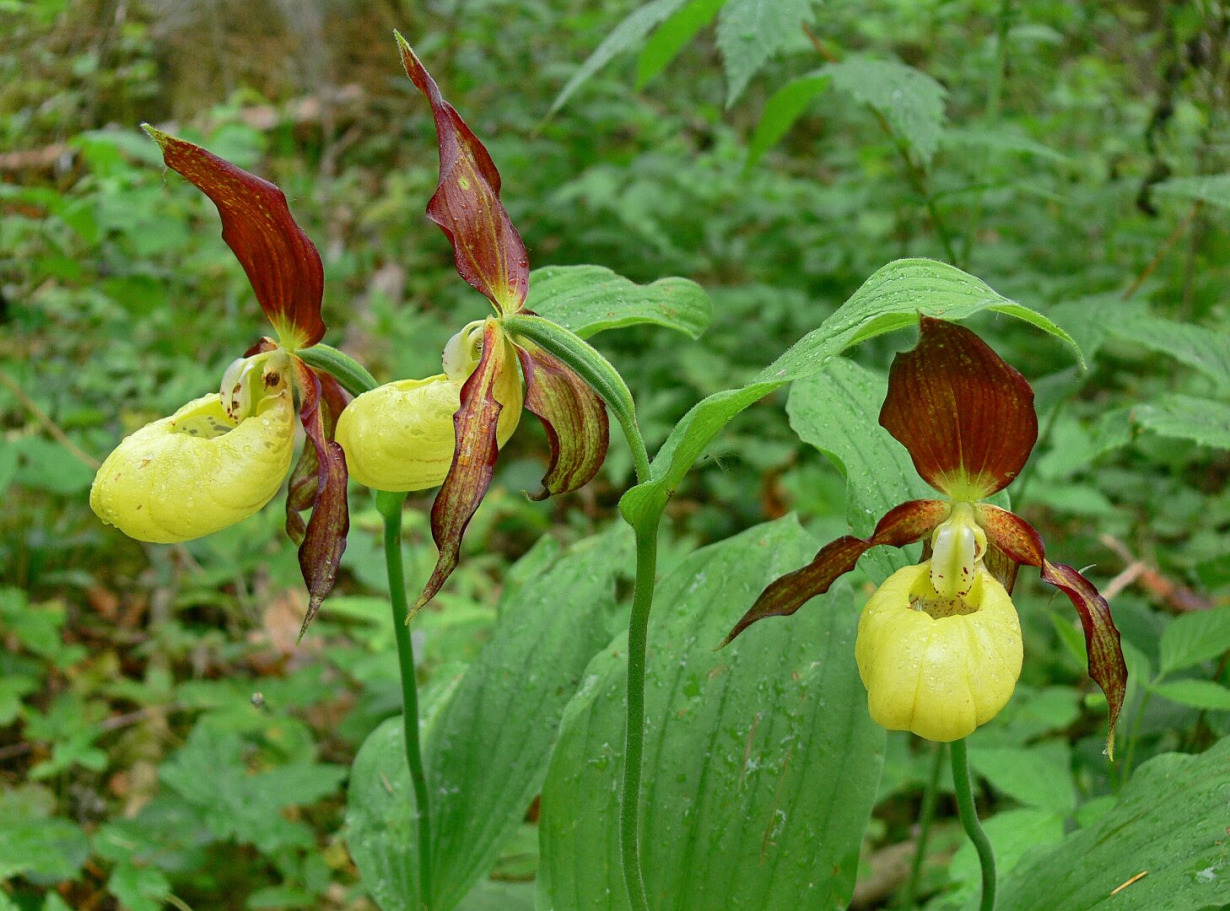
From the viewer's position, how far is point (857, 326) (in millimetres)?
728

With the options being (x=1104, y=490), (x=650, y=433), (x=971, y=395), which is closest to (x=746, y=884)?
(x=971, y=395)

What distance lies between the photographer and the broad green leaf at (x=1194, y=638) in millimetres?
1179

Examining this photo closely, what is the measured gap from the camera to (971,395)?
0.83m

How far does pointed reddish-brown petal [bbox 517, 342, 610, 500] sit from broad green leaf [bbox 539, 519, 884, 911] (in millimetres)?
306

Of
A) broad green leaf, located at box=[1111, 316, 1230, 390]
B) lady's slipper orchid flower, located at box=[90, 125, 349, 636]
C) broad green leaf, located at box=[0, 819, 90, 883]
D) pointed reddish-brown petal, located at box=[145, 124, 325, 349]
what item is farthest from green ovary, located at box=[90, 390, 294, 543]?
broad green leaf, located at box=[1111, 316, 1230, 390]

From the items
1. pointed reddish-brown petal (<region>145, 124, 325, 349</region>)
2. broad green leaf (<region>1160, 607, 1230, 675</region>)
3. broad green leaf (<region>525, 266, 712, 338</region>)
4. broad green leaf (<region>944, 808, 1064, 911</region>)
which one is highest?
pointed reddish-brown petal (<region>145, 124, 325, 349</region>)

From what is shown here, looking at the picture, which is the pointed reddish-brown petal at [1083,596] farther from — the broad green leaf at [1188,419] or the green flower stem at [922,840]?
the green flower stem at [922,840]

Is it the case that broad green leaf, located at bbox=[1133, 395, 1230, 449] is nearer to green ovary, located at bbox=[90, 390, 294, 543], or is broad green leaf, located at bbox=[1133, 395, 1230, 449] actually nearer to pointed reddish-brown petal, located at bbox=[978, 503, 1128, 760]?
pointed reddish-brown petal, located at bbox=[978, 503, 1128, 760]

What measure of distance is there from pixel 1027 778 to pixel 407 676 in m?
0.90

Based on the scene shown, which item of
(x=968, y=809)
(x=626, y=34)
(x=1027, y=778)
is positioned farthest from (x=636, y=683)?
(x=626, y=34)

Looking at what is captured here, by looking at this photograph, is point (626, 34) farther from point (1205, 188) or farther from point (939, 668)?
point (939, 668)

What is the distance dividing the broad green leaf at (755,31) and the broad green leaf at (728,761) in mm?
708

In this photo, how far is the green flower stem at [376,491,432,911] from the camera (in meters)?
1.15

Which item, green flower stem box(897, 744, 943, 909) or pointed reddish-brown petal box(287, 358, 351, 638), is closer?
pointed reddish-brown petal box(287, 358, 351, 638)
